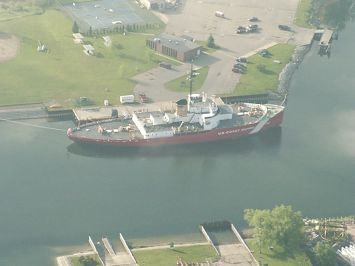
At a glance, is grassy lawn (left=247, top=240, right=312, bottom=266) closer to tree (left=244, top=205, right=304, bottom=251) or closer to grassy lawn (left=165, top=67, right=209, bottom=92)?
tree (left=244, top=205, right=304, bottom=251)

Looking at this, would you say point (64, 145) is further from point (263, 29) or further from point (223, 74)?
point (263, 29)

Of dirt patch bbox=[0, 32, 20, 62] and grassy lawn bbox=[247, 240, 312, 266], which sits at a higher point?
dirt patch bbox=[0, 32, 20, 62]

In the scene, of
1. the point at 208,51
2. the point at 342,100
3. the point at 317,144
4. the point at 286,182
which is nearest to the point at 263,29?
the point at 208,51

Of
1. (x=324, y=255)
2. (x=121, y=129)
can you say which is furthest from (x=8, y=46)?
(x=324, y=255)

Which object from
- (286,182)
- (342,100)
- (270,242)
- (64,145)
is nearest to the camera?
(270,242)

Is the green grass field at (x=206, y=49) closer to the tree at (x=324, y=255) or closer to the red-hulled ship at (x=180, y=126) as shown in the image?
the red-hulled ship at (x=180, y=126)

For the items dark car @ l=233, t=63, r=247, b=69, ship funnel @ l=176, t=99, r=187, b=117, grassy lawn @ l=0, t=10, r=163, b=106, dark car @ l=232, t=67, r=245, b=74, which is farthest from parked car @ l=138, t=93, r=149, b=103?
dark car @ l=233, t=63, r=247, b=69
